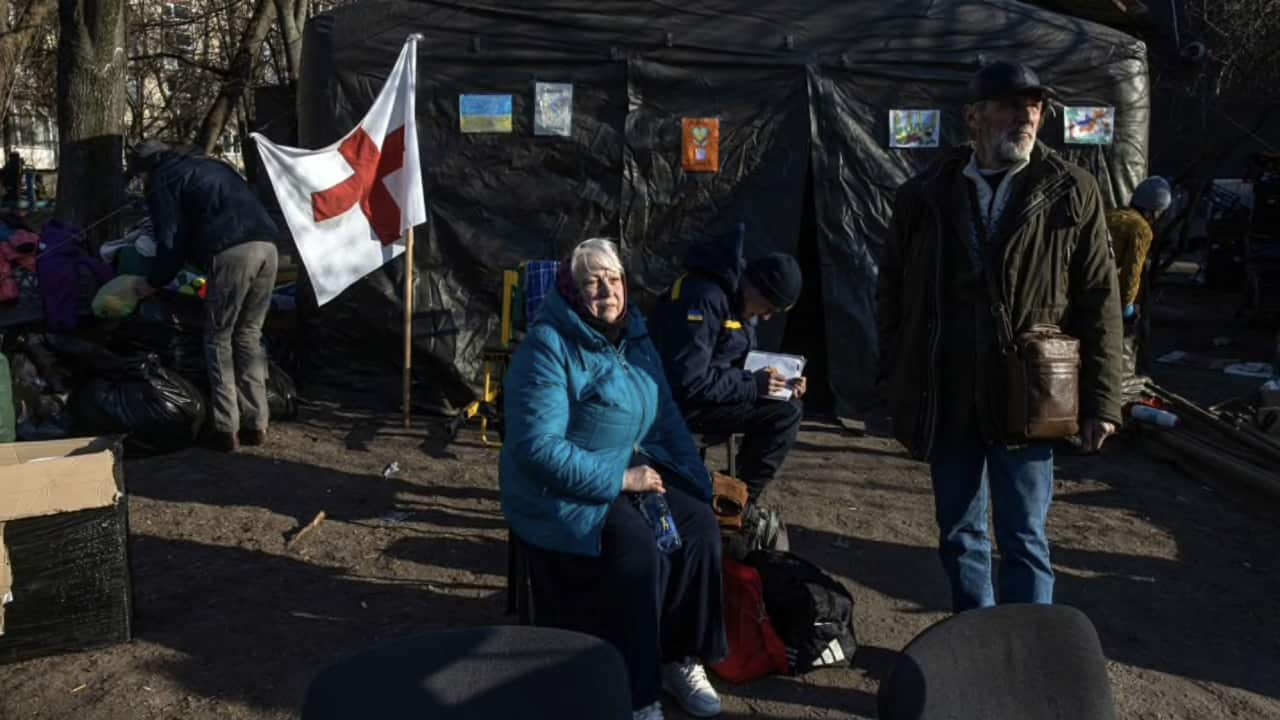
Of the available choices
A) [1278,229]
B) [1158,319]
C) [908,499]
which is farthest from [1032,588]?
[1278,229]

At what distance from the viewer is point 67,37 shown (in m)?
8.12

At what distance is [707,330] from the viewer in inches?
175

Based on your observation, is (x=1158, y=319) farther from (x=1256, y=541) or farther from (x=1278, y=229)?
(x=1256, y=541)

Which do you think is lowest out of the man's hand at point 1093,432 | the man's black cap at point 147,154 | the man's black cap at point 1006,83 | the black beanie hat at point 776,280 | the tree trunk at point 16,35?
the man's hand at point 1093,432

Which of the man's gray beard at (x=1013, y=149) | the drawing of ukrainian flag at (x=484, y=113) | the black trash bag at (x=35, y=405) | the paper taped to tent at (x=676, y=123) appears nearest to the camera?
the man's gray beard at (x=1013, y=149)

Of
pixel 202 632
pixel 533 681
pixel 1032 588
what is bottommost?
pixel 202 632

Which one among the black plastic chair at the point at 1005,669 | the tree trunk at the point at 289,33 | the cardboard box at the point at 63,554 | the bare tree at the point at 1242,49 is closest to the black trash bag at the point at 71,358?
the cardboard box at the point at 63,554

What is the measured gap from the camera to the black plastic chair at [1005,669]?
1.87m

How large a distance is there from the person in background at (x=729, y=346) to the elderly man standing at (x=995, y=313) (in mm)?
1009

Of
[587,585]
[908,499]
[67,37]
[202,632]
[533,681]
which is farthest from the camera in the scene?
[67,37]

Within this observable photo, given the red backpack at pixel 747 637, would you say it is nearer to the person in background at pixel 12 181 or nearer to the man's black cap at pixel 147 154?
the man's black cap at pixel 147 154

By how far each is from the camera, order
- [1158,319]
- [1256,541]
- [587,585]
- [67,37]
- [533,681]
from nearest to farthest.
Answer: [533,681] < [587,585] < [1256,541] < [67,37] < [1158,319]

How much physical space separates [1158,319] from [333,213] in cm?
990

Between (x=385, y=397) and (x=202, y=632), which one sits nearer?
(x=202, y=632)
